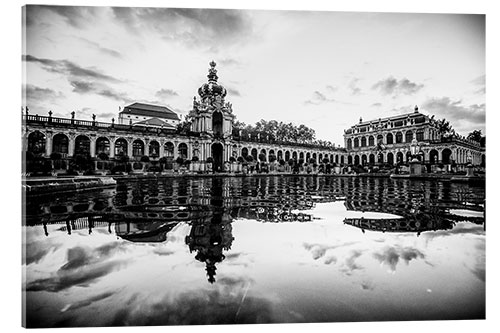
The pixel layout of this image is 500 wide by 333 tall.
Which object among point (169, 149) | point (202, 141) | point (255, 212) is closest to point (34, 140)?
point (255, 212)

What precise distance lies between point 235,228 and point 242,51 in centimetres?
386

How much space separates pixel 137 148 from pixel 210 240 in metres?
24.0

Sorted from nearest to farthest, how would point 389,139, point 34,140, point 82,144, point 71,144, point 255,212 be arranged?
1. point 255,212
2. point 34,140
3. point 71,144
4. point 82,144
5. point 389,139

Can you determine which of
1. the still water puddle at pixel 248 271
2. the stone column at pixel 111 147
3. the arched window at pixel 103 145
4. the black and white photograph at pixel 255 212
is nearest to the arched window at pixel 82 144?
the arched window at pixel 103 145

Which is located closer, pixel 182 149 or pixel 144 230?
pixel 144 230

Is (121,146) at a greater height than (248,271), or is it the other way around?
(121,146)

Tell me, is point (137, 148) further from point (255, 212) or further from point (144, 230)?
point (144, 230)

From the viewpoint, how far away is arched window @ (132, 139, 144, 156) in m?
24.2

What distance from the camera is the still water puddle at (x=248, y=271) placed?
1.88 meters

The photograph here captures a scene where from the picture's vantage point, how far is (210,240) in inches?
116

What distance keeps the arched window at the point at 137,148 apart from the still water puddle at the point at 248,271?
861 inches

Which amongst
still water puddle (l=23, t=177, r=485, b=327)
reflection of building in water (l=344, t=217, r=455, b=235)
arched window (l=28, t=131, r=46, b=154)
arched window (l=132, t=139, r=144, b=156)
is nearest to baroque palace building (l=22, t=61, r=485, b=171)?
arched window (l=132, t=139, r=144, b=156)
